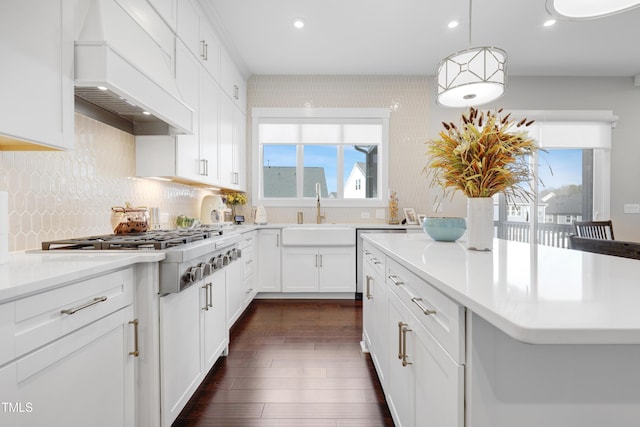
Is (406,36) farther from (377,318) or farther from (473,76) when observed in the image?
(377,318)

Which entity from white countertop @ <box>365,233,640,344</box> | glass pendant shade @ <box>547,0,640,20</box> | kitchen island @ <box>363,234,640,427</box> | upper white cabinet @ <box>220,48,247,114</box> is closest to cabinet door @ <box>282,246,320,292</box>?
upper white cabinet @ <box>220,48,247,114</box>

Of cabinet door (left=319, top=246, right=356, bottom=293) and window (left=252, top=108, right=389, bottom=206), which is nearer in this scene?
cabinet door (left=319, top=246, right=356, bottom=293)

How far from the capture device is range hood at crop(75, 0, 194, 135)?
1308 mm

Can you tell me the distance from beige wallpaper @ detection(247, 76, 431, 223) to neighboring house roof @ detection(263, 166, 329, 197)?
10.4 inches

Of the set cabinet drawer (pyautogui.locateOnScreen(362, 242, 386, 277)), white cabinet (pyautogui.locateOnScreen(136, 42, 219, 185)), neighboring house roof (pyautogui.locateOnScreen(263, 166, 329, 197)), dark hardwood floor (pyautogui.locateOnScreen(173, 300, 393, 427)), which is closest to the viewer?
dark hardwood floor (pyautogui.locateOnScreen(173, 300, 393, 427))

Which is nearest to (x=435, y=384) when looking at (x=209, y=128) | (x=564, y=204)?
(x=209, y=128)

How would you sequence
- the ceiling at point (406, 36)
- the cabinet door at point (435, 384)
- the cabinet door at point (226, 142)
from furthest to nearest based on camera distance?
1. the cabinet door at point (226, 142)
2. the ceiling at point (406, 36)
3. the cabinet door at point (435, 384)

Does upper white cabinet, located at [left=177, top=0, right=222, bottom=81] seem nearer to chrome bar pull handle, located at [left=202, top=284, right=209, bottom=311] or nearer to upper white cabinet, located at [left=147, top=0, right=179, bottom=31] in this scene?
upper white cabinet, located at [left=147, top=0, right=179, bottom=31]

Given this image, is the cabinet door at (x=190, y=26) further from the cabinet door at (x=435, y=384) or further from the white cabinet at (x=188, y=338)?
the cabinet door at (x=435, y=384)

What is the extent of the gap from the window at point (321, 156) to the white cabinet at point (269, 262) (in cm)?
68

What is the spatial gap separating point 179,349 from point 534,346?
1516mm

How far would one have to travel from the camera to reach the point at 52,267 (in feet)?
3.34

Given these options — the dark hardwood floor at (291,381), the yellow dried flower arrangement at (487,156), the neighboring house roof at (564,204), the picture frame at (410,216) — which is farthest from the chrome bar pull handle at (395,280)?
the neighboring house roof at (564,204)

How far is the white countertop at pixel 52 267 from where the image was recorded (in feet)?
2.63
